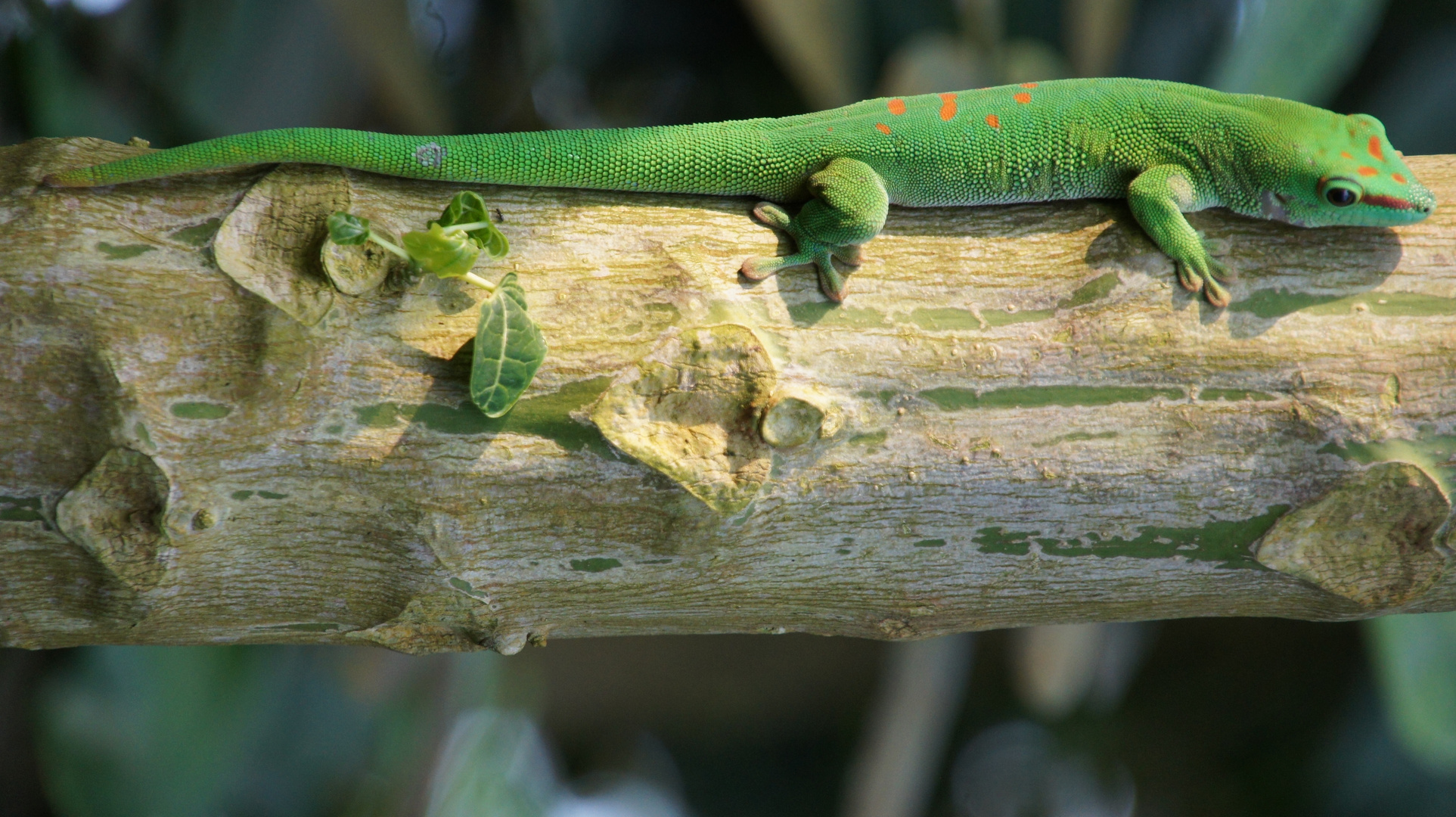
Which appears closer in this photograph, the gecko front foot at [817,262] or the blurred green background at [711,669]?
the gecko front foot at [817,262]

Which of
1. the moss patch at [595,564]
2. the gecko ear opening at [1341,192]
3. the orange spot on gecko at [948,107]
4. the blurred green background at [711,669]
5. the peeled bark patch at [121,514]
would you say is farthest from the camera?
the blurred green background at [711,669]

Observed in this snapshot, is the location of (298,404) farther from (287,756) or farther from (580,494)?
(287,756)

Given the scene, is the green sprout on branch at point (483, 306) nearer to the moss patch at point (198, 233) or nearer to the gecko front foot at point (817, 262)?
the moss patch at point (198, 233)

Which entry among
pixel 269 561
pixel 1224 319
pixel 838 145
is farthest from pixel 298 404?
pixel 1224 319

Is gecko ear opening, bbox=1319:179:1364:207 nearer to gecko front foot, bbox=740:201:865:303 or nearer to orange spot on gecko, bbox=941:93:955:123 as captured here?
orange spot on gecko, bbox=941:93:955:123

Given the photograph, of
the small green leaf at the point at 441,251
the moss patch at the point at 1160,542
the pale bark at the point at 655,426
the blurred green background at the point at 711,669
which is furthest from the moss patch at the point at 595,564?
the blurred green background at the point at 711,669

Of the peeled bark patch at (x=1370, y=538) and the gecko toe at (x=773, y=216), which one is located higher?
the gecko toe at (x=773, y=216)

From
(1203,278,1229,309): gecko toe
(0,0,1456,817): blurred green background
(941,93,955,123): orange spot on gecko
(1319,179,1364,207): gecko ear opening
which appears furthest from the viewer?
(0,0,1456,817): blurred green background

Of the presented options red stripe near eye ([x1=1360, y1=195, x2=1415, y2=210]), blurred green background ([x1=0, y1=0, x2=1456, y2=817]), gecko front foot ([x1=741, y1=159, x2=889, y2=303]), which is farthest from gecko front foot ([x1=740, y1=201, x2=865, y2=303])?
blurred green background ([x1=0, y1=0, x2=1456, y2=817])
